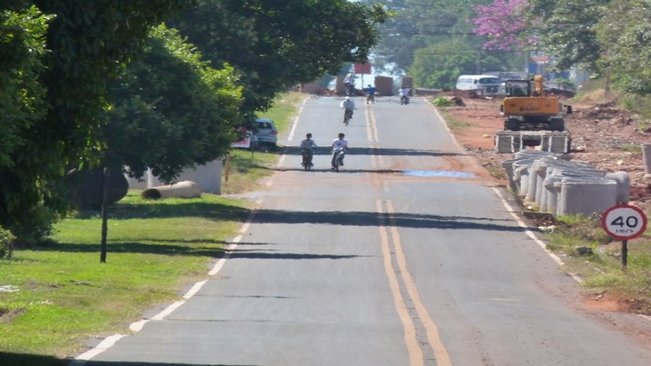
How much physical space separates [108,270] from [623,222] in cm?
941

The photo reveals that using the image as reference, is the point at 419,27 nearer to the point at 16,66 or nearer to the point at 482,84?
the point at 482,84

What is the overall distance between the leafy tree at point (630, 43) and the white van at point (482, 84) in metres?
25.2

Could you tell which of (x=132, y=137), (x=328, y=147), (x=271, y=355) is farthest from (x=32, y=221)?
(x=328, y=147)

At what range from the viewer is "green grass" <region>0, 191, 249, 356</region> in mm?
18016

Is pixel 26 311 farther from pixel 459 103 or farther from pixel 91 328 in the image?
pixel 459 103

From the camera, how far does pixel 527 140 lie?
210ft

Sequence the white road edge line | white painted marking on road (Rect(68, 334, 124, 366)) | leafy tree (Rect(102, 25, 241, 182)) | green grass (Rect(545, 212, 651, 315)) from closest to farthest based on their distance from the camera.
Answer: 1. white painted marking on road (Rect(68, 334, 124, 366))
2. the white road edge line
3. green grass (Rect(545, 212, 651, 315))
4. leafy tree (Rect(102, 25, 241, 182))

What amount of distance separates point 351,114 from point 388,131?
459 cm

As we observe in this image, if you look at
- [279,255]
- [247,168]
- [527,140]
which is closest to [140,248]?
[279,255]

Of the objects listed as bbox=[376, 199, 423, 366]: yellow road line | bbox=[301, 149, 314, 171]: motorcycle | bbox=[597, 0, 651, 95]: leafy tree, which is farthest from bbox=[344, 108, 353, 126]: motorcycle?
bbox=[376, 199, 423, 366]: yellow road line

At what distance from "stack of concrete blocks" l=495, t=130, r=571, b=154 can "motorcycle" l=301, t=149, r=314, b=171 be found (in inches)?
405

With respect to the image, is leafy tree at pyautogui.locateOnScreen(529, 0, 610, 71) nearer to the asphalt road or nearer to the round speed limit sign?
the asphalt road

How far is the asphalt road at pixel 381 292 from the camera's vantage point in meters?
16.4

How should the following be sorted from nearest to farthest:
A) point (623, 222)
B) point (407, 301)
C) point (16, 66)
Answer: point (16, 66) → point (407, 301) → point (623, 222)
